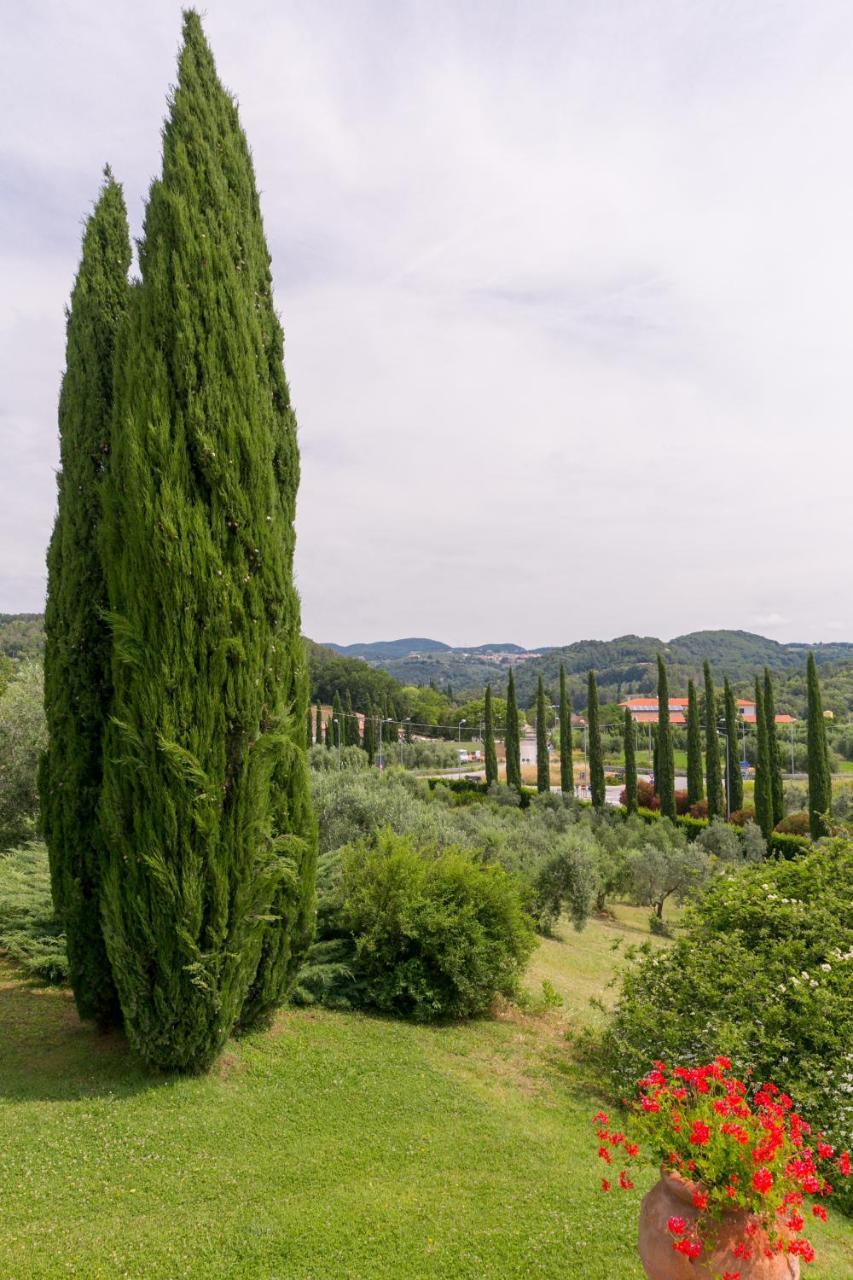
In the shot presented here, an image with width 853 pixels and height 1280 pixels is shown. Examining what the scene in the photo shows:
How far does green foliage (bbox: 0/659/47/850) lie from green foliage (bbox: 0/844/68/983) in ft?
18.8

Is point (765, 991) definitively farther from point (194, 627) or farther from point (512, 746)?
point (512, 746)

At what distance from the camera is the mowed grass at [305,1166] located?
418cm

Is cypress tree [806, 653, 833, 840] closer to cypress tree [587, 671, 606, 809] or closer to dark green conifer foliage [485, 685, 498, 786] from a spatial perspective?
cypress tree [587, 671, 606, 809]

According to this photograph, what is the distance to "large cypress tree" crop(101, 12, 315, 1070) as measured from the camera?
5.84m

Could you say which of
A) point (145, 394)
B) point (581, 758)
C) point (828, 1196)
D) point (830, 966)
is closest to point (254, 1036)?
point (828, 1196)

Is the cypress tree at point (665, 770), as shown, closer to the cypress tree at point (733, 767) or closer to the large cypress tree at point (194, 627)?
the cypress tree at point (733, 767)

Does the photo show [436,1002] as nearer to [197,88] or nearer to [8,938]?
[8,938]

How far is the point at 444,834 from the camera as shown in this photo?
13.9 m

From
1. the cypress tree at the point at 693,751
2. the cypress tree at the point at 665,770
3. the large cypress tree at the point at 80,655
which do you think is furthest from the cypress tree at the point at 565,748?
the large cypress tree at the point at 80,655

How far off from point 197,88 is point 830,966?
10.3 metres

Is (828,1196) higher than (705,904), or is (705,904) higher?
(705,904)

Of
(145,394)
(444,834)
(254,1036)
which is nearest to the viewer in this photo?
(145,394)

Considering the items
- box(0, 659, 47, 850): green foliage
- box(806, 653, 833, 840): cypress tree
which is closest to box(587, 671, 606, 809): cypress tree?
box(806, 653, 833, 840): cypress tree

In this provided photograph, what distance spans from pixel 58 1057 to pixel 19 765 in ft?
34.5
